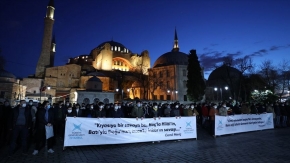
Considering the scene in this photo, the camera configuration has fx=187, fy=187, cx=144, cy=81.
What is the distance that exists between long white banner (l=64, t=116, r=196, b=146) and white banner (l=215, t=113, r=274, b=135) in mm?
1959

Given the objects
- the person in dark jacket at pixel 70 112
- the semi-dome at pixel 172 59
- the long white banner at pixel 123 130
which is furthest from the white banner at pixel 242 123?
the semi-dome at pixel 172 59

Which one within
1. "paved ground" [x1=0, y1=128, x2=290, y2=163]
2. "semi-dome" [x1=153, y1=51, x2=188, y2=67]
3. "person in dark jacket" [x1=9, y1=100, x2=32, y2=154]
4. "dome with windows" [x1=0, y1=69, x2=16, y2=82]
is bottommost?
"paved ground" [x1=0, y1=128, x2=290, y2=163]

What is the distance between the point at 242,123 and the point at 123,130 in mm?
7979

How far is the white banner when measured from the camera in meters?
10.8

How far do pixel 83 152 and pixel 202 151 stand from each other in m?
4.57

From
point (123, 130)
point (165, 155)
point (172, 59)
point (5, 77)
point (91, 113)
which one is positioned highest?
point (172, 59)

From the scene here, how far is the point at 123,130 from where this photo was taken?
8.39 metres

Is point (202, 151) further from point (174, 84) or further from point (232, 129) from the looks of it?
point (174, 84)

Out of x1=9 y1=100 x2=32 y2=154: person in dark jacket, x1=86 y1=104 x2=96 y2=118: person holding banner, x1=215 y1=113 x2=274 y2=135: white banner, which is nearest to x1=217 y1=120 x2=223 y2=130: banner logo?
x1=215 y1=113 x2=274 y2=135: white banner

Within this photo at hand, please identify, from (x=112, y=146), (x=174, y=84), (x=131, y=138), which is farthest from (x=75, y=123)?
(x=174, y=84)

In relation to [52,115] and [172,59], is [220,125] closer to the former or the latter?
[52,115]

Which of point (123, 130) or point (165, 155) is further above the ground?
point (123, 130)

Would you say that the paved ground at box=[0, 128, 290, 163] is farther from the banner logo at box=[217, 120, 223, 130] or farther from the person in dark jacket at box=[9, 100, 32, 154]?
the banner logo at box=[217, 120, 223, 130]

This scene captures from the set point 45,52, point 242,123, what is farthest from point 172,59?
point 242,123
